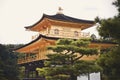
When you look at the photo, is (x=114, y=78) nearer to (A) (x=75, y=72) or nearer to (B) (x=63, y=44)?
(A) (x=75, y=72)

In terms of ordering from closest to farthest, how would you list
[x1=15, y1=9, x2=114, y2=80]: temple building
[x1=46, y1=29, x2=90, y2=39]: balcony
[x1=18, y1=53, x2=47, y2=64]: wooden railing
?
[x1=18, y1=53, x2=47, y2=64]: wooden railing < [x1=15, y1=9, x2=114, y2=80]: temple building < [x1=46, y1=29, x2=90, y2=39]: balcony

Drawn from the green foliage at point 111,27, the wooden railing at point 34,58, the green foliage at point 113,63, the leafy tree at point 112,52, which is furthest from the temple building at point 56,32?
the green foliage at point 113,63

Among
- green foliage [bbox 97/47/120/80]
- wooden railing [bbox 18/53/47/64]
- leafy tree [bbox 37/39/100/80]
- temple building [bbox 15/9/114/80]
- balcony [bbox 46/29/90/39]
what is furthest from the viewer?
balcony [bbox 46/29/90/39]

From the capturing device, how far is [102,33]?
39.3ft

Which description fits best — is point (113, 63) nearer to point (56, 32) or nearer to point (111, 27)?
point (111, 27)

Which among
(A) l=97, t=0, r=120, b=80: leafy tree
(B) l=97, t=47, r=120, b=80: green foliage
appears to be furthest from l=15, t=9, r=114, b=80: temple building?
(B) l=97, t=47, r=120, b=80: green foliage

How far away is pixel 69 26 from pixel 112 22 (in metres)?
19.6

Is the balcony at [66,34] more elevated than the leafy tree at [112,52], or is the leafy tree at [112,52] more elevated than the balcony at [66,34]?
the balcony at [66,34]

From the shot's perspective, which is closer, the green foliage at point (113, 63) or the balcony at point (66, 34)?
the green foliage at point (113, 63)

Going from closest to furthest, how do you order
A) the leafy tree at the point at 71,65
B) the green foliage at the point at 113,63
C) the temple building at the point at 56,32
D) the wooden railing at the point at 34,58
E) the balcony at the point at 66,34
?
the green foliage at the point at 113,63 < the leafy tree at the point at 71,65 < the wooden railing at the point at 34,58 < the temple building at the point at 56,32 < the balcony at the point at 66,34

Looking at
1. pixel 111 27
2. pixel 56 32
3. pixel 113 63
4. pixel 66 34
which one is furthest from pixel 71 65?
pixel 56 32

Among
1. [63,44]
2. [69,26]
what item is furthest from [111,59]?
[69,26]

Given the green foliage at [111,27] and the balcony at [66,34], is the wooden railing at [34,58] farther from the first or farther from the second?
the green foliage at [111,27]

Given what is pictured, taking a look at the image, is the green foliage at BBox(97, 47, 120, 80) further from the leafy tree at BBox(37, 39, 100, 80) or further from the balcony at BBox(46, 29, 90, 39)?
the balcony at BBox(46, 29, 90, 39)
